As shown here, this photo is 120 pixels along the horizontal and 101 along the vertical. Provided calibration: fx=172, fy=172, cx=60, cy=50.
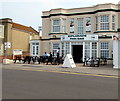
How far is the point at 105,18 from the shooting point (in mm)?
22203

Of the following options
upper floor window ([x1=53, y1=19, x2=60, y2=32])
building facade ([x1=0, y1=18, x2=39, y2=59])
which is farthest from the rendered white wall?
building facade ([x1=0, y1=18, x2=39, y2=59])

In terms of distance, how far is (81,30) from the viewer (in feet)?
79.8

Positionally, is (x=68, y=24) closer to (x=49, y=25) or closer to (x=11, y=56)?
(x=49, y=25)

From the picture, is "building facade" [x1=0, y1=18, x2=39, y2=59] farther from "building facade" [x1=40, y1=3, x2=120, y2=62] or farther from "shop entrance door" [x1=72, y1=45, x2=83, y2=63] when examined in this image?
"shop entrance door" [x1=72, y1=45, x2=83, y2=63]

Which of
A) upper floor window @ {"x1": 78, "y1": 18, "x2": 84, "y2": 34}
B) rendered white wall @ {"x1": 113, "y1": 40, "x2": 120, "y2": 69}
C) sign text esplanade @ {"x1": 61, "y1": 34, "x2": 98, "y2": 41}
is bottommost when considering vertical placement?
rendered white wall @ {"x1": 113, "y1": 40, "x2": 120, "y2": 69}

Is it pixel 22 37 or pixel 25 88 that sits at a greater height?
pixel 22 37

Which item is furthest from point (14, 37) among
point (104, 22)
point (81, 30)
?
point (104, 22)

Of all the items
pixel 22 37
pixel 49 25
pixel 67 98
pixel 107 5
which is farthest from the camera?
pixel 22 37

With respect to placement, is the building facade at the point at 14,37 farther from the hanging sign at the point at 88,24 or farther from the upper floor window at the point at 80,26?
the hanging sign at the point at 88,24

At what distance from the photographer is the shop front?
21969mm

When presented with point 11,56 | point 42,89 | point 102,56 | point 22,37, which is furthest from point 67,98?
point 22,37

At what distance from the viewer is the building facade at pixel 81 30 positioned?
71.8 ft

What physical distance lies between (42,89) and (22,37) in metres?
25.6

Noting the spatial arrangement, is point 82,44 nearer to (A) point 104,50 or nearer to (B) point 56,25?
(A) point 104,50
